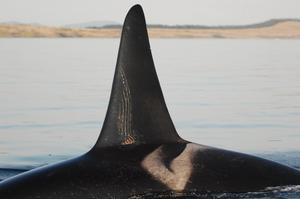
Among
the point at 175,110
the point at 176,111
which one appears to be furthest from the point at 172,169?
the point at 175,110

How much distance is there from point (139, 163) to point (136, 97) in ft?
2.82

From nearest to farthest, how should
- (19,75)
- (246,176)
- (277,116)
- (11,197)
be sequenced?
1. (11,197)
2. (246,176)
3. (277,116)
4. (19,75)

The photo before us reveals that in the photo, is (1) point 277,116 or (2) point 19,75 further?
(2) point 19,75

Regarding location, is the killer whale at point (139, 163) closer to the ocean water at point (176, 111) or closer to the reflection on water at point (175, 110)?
the ocean water at point (176, 111)

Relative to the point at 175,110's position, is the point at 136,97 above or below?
above

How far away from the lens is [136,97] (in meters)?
9.32

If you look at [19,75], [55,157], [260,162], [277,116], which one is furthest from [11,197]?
[19,75]

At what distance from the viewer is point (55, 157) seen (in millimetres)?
Result: 14891

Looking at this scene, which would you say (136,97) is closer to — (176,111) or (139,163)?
(139,163)

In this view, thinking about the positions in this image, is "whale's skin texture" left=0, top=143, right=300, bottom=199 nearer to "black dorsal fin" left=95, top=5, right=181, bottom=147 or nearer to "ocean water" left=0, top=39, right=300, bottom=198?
"black dorsal fin" left=95, top=5, right=181, bottom=147

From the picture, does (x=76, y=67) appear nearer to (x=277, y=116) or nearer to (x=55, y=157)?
(x=277, y=116)

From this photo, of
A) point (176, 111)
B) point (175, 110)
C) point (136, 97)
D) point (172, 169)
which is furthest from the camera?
point (175, 110)

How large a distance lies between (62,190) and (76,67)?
114 ft

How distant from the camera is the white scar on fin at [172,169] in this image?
8.84 metres
